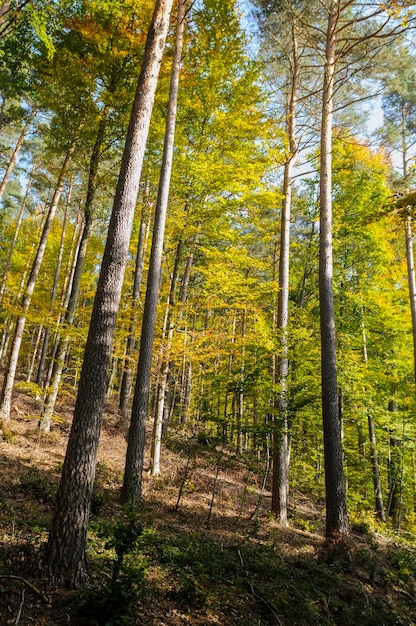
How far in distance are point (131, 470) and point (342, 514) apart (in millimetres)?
4044

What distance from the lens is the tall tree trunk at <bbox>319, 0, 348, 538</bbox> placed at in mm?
6703

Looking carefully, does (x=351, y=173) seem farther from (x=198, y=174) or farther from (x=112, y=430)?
(x=112, y=430)

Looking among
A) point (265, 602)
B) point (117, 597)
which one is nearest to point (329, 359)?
point (265, 602)

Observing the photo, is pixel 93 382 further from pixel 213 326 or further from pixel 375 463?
pixel 375 463

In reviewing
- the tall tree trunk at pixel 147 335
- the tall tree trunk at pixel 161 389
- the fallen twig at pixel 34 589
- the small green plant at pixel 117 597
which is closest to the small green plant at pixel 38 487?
the tall tree trunk at pixel 147 335

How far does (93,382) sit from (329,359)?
5263 mm

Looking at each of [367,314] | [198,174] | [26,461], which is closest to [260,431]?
[26,461]

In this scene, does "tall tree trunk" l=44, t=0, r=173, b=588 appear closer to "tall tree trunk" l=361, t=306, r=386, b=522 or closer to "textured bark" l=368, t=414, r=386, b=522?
"tall tree trunk" l=361, t=306, r=386, b=522

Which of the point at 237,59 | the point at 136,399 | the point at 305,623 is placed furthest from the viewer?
the point at 237,59

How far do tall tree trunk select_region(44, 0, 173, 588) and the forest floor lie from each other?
10.3 inches

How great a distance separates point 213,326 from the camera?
10.8m

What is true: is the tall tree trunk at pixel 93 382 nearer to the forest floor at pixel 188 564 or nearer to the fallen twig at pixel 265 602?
the forest floor at pixel 188 564

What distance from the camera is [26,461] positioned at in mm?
7867

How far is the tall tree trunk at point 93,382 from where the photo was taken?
3457 millimetres
